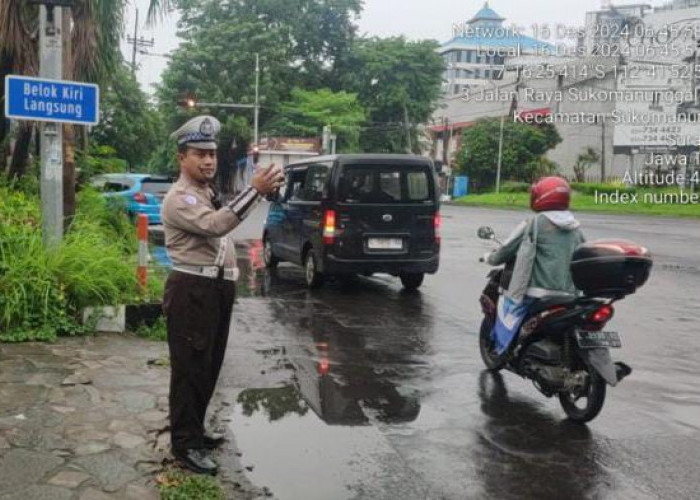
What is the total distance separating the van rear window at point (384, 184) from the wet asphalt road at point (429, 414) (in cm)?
157

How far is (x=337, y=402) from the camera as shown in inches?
216

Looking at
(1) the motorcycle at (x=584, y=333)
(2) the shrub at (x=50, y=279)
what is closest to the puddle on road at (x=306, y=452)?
(1) the motorcycle at (x=584, y=333)

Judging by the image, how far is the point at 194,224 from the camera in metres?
3.77

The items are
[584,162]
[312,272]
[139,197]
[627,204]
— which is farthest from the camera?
[584,162]

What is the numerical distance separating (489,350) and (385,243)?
152 inches

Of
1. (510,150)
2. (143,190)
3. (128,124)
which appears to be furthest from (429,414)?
(510,150)

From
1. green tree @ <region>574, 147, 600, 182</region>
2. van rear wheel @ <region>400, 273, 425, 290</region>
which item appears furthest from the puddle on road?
green tree @ <region>574, 147, 600, 182</region>

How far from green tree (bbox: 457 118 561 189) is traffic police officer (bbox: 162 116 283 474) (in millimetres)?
48562

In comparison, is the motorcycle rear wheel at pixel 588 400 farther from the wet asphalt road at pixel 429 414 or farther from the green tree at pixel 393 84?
the green tree at pixel 393 84

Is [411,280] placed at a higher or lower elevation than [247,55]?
lower

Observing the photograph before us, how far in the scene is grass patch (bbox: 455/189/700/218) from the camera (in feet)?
133

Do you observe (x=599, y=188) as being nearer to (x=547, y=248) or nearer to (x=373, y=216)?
(x=373, y=216)

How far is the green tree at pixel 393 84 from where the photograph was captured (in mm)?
49000

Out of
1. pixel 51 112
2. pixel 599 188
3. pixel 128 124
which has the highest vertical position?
pixel 128 124
